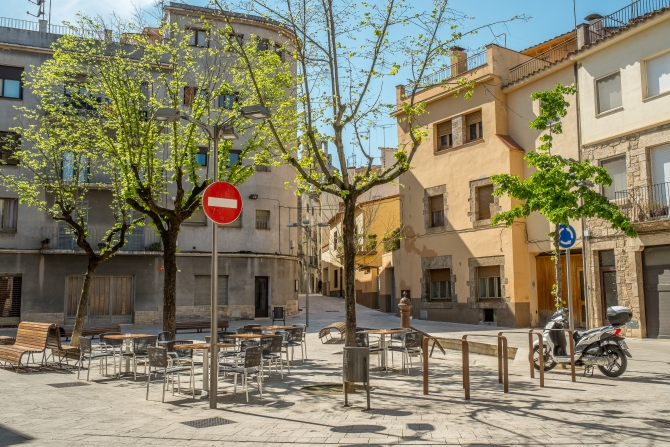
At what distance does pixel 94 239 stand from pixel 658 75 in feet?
78.7

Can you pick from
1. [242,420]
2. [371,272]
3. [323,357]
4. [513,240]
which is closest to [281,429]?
[242,420]

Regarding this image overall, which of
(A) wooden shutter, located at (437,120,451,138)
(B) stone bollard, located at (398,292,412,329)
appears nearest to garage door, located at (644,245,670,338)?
(B) stone bollard, located at (398,292,412,329)

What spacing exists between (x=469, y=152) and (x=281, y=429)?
20671 mm

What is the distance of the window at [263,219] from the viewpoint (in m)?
32.8

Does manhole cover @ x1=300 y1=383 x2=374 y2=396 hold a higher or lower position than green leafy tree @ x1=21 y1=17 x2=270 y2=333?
lower

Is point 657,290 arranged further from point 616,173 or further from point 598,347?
point 598,347

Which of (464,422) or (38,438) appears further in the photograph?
(464,422)

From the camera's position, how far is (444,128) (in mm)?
27719

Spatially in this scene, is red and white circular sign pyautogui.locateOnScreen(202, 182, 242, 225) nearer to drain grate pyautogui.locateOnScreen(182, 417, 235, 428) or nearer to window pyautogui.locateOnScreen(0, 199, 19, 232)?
drain grate pyautogui.locateOnScreen(182, 417, 235, 428)

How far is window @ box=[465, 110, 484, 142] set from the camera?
26.1 m

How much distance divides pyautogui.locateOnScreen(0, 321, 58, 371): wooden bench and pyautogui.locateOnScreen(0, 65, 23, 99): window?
18.7m

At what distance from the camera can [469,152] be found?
26266 millimetres

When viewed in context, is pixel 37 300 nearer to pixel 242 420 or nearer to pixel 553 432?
pixel 242 420

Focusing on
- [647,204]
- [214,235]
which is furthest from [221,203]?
[647,204]
